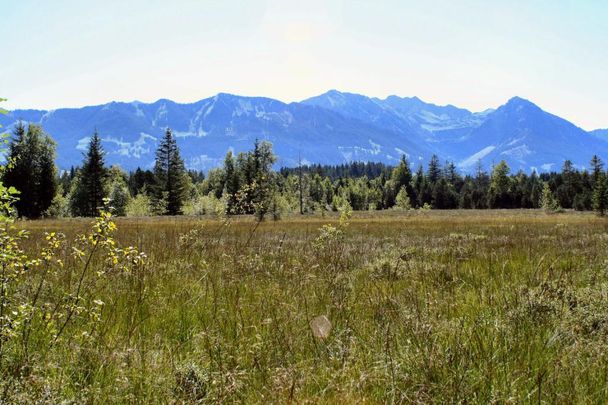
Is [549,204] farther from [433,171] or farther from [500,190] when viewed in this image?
[433,171]

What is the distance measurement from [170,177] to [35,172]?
21.8 m

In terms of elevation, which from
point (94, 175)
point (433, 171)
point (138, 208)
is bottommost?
point (138, 208)

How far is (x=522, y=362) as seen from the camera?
3066mm

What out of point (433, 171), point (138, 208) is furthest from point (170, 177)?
point (433, 171)

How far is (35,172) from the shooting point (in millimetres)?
59438

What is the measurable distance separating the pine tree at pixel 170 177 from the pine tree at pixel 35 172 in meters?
17.2

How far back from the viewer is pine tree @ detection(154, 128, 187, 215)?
74625 millimetres

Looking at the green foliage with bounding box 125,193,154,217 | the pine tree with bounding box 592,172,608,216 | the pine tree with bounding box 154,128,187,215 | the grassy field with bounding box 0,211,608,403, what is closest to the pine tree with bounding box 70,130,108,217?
the green foliage with bounding box 125,193,154,217

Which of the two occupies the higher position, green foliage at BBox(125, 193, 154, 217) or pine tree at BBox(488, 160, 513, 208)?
pine tree at BBox(488, 160, 513, 208)

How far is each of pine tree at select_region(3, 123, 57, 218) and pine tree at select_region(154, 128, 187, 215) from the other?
1720 cm

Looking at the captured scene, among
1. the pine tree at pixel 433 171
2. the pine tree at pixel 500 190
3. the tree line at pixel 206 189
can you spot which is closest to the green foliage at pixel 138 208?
the tree line at pixel 206 189

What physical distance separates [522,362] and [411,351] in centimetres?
79

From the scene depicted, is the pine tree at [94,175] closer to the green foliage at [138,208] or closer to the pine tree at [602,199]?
the green foliage at [138,208]

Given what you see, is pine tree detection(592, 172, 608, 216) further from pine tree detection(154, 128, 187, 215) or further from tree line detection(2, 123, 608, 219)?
pine tree detection(154, 128, 187, 215)
